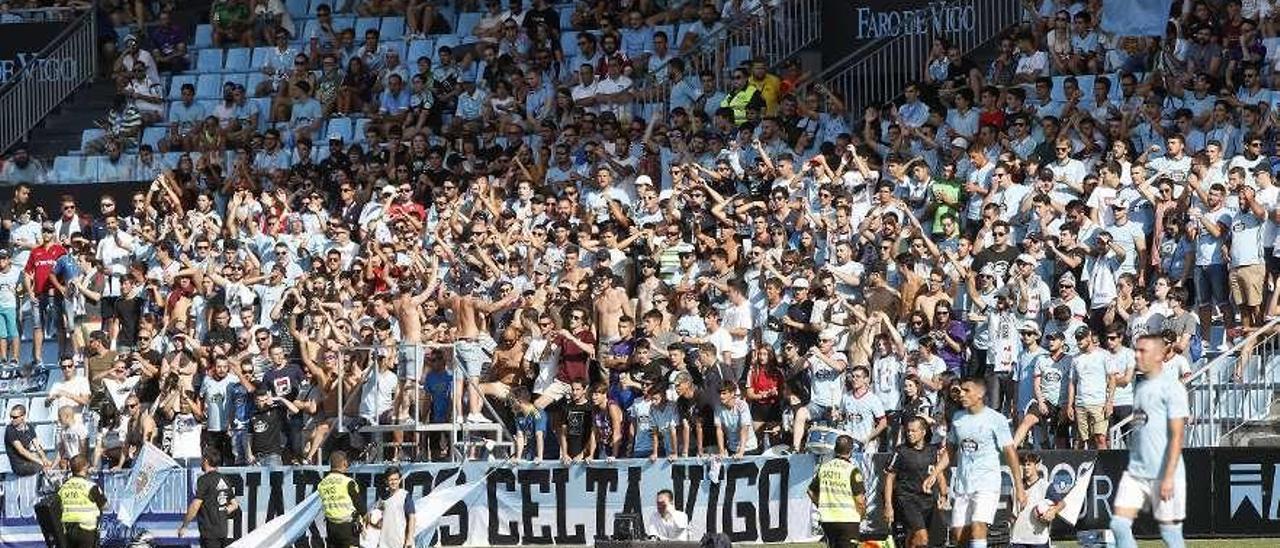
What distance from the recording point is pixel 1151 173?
27422mm

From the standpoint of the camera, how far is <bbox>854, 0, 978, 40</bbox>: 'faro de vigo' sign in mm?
32781

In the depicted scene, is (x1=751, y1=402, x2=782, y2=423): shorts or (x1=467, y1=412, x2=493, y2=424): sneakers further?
(x1=467, y1=412, x2=493, y2=424): sneakers

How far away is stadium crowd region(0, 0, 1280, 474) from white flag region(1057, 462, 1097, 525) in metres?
0.73

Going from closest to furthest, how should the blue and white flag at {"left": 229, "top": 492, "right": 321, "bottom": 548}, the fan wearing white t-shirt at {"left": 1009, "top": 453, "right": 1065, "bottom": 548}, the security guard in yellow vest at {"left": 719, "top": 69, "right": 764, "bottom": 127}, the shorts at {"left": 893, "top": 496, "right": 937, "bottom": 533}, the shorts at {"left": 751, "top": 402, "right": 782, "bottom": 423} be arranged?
the fan wearing white t-shirt at {"left": 1009, "top": 453, "right": 1065, "bottom": 548}
the shorts at {"left": 893, "top": 496, "right": 937, "bottom": 533}
the blue and white flag at {"left": 229, "top": 492, "right": 321, "bottom": 548}
the shorts at {"left": 751, "top": 402, "right": 782, "bottom": 423}
the security guard in yellow vest at {"left": 719, "top": 69, "right": 764, "bottom": 127}

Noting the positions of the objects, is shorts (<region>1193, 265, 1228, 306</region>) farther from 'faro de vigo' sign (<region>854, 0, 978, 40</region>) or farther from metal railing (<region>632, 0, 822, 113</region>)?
metal railing (<region>632, 0, 822, 113</region>)

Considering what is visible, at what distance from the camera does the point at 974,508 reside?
20.2m

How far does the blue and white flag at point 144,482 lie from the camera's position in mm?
28141

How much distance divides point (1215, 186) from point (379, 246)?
10.1 m

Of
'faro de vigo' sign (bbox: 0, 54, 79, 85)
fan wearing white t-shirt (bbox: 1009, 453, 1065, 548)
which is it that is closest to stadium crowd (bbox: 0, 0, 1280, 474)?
fan wearing white t-shirt (bbox: 1009, 453, 1065, 548)

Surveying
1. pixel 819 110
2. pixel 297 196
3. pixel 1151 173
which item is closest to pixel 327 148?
pixel 297 196

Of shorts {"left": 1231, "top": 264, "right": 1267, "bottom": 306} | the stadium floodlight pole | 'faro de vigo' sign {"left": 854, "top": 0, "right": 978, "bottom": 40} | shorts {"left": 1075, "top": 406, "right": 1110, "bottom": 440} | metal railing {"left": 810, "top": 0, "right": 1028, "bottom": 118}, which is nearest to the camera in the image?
shorts {"left": 1075, "top": 406, "right": 1110, "bottom": 440}

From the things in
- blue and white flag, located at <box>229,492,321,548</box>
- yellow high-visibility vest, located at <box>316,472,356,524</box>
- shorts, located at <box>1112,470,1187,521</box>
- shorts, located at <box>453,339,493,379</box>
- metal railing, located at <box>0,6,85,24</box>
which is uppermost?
metal railing, located at <box>0,6,85,24</box>

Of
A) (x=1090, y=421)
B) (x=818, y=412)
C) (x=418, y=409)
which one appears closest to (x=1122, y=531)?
(x=1090, y=421)

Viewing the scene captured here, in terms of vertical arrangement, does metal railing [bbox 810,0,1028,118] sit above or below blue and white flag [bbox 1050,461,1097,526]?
above
